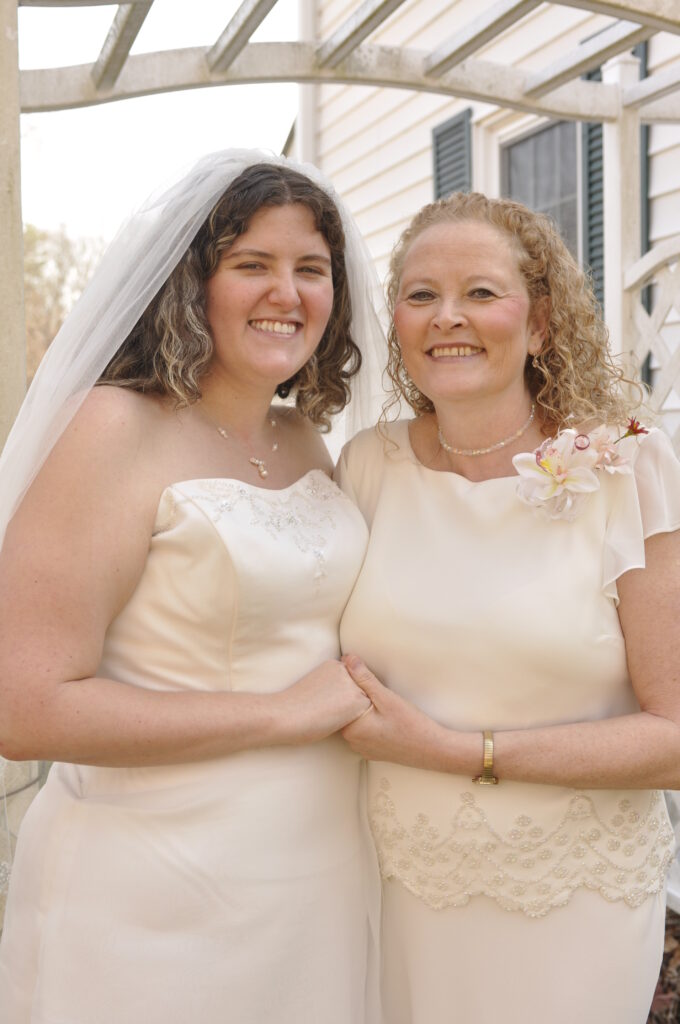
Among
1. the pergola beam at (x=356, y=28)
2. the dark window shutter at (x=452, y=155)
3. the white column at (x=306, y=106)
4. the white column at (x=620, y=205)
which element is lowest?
the white column at (x=620, y=205)

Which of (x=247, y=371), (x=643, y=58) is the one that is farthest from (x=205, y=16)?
(x=247, y=371)

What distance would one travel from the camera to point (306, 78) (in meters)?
4.33

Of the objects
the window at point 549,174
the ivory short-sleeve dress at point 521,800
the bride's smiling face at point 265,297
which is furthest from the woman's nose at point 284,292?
the window at point 549,174

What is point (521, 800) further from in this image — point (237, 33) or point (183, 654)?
point (237, 33)

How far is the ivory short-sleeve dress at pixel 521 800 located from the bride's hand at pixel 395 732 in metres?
0.11

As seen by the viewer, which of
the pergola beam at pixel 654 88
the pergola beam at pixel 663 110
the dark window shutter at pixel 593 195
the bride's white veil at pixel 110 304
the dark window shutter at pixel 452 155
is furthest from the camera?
the dark window shutter at pixel 452 155

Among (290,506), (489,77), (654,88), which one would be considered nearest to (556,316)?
(290,506)

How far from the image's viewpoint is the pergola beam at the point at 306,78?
4.04m

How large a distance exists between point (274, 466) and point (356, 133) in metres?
6.57

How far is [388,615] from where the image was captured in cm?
→ 244

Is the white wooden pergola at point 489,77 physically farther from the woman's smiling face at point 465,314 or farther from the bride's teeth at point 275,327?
the bride's teeth at point 275,327

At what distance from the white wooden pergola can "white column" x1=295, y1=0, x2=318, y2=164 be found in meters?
4.11

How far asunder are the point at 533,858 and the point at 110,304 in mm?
1516

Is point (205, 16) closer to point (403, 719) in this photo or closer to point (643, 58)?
point (643, 58)
